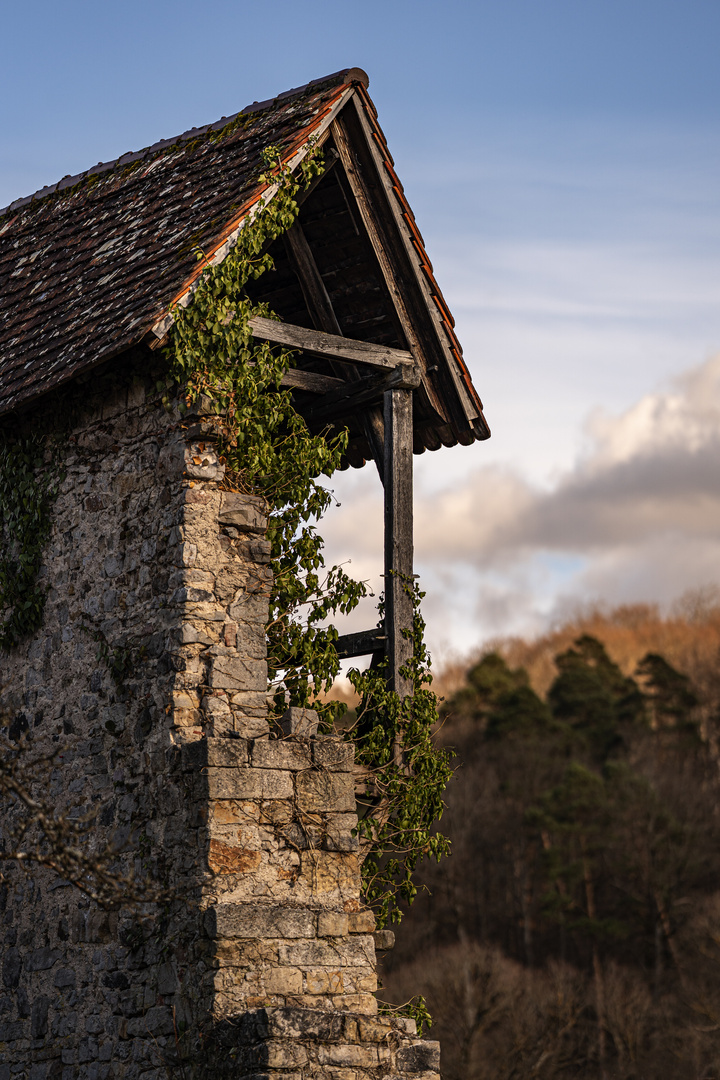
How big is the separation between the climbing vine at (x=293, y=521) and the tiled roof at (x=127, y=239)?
0.24 meters

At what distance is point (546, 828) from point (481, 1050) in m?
11.6

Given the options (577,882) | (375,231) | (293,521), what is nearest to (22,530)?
(293,521)

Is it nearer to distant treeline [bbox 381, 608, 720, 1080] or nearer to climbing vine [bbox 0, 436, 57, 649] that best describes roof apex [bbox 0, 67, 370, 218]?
climbing vine [bbox 0, 436, 57, 649]

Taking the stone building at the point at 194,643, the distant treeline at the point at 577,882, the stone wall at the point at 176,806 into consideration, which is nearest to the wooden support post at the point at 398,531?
the stone building at the point at 194,643

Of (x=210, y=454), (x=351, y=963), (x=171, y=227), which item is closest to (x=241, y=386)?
(x=210, y=454)

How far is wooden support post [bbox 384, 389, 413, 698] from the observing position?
9.94 metres

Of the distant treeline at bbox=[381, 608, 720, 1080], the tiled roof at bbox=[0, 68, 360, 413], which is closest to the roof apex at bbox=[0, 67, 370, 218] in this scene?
the tiled roof at bbox=[0, 68, 360, 413]

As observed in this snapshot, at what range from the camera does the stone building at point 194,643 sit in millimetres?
8062

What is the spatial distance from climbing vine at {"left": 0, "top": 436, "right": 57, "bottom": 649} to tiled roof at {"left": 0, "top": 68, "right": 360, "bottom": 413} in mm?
690

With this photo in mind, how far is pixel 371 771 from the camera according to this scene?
9.60 m

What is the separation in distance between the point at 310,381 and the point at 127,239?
1728 millimetres

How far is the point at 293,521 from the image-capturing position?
368 inches

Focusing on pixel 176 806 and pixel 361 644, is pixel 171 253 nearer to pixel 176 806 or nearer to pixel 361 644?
pixel 361 644

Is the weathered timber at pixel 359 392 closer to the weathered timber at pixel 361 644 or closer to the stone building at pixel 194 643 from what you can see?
the stone building at pixel 194 643
